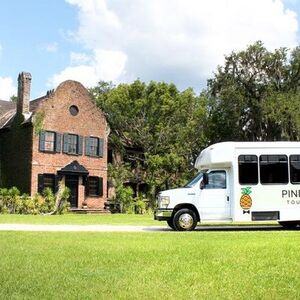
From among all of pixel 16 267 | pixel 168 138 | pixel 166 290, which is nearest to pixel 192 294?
pixel 166 290

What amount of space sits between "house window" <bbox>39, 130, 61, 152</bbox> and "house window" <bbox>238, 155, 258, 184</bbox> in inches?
970

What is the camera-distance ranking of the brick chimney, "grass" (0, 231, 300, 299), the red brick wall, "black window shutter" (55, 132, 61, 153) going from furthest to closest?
"black window shutter" (55, 132, 61, 153), the brick chimney, the red brick wall, "grass" (0, 231, 300, 299)

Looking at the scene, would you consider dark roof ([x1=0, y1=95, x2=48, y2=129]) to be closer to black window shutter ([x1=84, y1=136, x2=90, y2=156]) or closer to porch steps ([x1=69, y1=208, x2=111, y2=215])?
black window shutter ([x1=84, y1=136, x2=90, y2=156])

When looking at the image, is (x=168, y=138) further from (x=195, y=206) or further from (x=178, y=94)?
(x=195, y=206)

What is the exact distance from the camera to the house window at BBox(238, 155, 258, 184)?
18.5m

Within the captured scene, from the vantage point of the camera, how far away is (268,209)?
60.3ft

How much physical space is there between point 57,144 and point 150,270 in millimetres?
33840

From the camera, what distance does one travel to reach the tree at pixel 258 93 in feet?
145

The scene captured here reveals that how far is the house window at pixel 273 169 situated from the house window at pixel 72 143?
2559 cm

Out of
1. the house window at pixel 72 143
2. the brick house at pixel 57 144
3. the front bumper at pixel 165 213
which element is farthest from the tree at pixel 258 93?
the front bumper at pixel 165 213

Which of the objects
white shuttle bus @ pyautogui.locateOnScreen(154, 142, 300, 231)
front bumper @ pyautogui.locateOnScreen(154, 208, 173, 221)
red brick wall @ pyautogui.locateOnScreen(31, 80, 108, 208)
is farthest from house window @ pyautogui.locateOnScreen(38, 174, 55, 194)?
front bumper @ pyautogui.locateOnScreen(154, 208, 173, 221)

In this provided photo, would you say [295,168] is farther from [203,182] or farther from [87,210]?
[87,210]

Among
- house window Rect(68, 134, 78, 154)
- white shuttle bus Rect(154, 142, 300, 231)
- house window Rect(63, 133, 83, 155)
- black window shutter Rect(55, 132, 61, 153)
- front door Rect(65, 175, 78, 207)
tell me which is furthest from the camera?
house window Rect(68, 134, 78, 154)

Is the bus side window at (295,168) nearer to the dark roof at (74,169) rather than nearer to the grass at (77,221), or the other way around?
the grass at (77,221)
